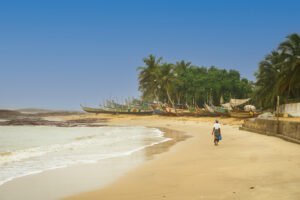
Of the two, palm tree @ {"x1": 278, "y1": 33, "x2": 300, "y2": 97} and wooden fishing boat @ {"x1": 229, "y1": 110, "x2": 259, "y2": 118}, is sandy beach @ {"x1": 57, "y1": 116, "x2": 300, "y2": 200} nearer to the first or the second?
palm tree @ {"x1": 278, "y1": 33, "x2": 300, "y2": 97}

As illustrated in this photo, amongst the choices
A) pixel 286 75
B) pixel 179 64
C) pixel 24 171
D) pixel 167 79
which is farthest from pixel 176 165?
pixel 179 64

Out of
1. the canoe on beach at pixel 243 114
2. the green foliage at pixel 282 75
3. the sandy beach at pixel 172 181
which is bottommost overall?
the sandy beach at pixel 172 181

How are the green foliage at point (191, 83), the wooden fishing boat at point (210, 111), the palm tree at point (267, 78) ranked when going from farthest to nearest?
the green foliage at point (191, 83) → the wooden fishing boat at point (210, 111) → the palm tree at point (267, 78)

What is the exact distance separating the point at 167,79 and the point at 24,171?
63.3m

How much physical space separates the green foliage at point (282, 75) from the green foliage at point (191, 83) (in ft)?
63.5

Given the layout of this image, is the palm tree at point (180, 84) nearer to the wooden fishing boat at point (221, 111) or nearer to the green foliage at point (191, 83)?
the green foliage at point (191, 83)

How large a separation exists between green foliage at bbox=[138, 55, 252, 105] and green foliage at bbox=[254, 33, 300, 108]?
1936 cm

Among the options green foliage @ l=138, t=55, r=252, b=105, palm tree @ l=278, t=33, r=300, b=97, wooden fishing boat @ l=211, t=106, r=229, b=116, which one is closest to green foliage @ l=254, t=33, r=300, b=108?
palm tree @ l=278, t=33, r=300, b=97

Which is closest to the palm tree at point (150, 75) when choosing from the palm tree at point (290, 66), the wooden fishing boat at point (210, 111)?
the wooden fishing boat at point (210, 111)

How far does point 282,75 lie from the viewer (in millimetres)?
38469

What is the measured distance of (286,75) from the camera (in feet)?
Answer: 120

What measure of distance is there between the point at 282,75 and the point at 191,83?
117ft

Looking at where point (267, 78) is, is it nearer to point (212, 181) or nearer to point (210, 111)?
point (210, 111)

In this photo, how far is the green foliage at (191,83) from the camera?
234 ft
